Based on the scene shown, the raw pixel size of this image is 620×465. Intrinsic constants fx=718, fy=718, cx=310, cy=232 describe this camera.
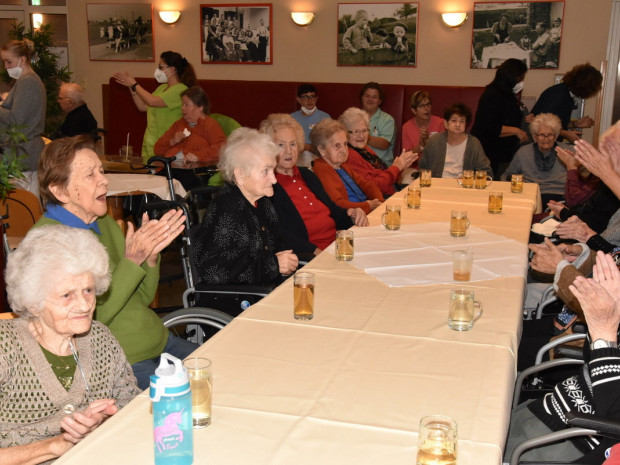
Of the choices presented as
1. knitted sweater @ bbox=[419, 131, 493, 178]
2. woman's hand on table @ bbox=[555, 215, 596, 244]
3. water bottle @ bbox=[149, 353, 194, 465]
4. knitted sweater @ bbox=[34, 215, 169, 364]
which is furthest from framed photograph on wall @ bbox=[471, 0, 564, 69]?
water bottle @ bbox=[149, 353, 194, 465]

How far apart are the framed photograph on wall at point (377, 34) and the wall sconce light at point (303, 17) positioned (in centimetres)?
38

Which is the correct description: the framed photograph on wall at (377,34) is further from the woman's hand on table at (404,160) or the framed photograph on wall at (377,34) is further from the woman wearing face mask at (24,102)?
the woman wearing face mask at (24,102)

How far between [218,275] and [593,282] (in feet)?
5.26

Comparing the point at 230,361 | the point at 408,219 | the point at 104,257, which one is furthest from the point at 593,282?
the point at 408,219

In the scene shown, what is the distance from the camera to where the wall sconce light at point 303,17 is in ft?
30.0

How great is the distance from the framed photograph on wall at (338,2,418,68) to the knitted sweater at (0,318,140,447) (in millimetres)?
7487

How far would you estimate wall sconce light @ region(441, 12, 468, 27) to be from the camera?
852 cm

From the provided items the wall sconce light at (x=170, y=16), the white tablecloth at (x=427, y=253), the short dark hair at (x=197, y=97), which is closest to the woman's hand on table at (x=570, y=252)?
the white tablecloth at (x=427, y=253)

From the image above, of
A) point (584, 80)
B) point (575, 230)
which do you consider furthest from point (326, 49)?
point (575, 230)

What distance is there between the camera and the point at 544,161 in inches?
240

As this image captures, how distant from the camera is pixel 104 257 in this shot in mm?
2104

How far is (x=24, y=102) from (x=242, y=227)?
338 centimetres

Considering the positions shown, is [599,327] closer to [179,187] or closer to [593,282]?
[593,282]

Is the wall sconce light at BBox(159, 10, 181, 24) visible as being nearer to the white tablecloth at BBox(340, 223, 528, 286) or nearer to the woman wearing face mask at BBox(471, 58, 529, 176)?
the woman wearing face mask at BBox(471, 58, 529, 176)
